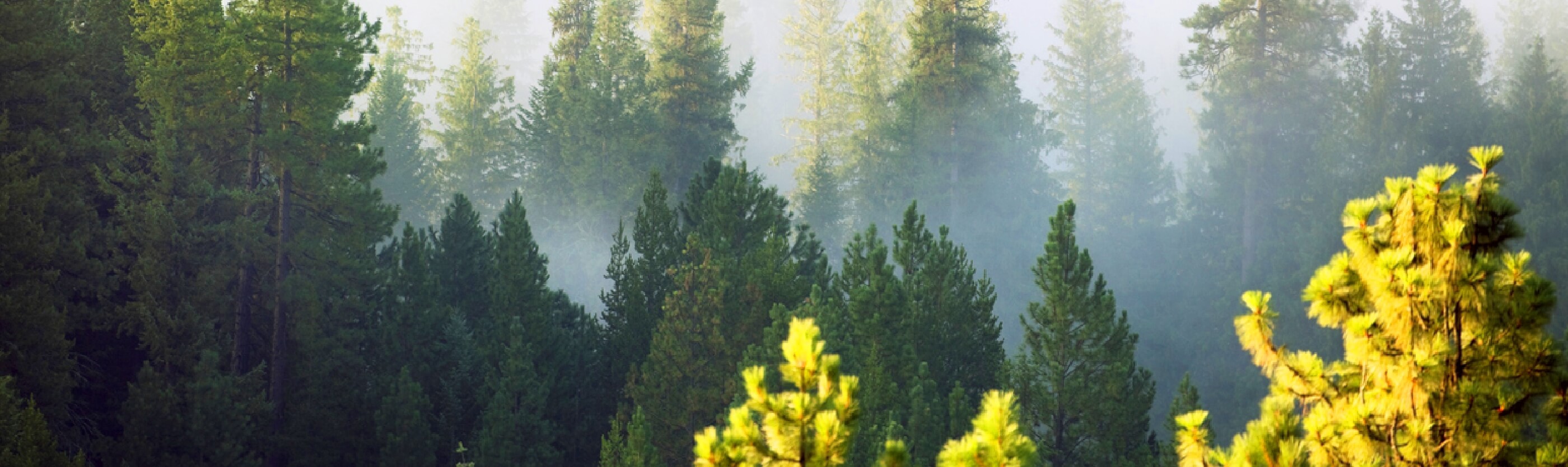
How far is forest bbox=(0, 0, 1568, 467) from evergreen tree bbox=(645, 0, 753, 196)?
0.46 ft

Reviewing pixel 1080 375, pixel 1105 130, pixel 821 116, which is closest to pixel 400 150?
pixel 821 116

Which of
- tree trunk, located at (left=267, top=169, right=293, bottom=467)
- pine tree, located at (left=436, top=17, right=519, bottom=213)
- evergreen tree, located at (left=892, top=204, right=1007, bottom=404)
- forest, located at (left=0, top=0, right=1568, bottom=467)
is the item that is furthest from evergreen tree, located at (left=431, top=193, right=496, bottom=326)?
pine tree, located at (left=436, top=17, right=519, bottom=213)

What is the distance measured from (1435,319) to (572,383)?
17.3 meters

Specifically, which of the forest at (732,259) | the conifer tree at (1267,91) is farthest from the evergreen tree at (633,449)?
the conifer tree at (1267,91)

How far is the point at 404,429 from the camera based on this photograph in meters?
18.7

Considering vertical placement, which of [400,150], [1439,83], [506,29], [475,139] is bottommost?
[400,150]

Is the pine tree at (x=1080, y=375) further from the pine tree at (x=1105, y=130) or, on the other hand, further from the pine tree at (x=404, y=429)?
the pine tree at (x=1105, y=130)

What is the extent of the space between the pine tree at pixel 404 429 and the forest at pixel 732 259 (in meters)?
0.07

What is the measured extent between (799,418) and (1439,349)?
4.10 m

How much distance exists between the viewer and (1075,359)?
57.4ft

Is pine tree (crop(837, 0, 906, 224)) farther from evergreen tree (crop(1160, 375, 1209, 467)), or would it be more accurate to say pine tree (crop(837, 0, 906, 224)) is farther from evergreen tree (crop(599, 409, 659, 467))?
evergreen tree (crop(599, 409, 659, 467))

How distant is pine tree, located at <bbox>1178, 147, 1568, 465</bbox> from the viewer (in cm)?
646

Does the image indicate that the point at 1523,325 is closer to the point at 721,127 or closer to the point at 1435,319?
the point at 1435,319

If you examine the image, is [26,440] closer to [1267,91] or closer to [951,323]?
[951,323]
